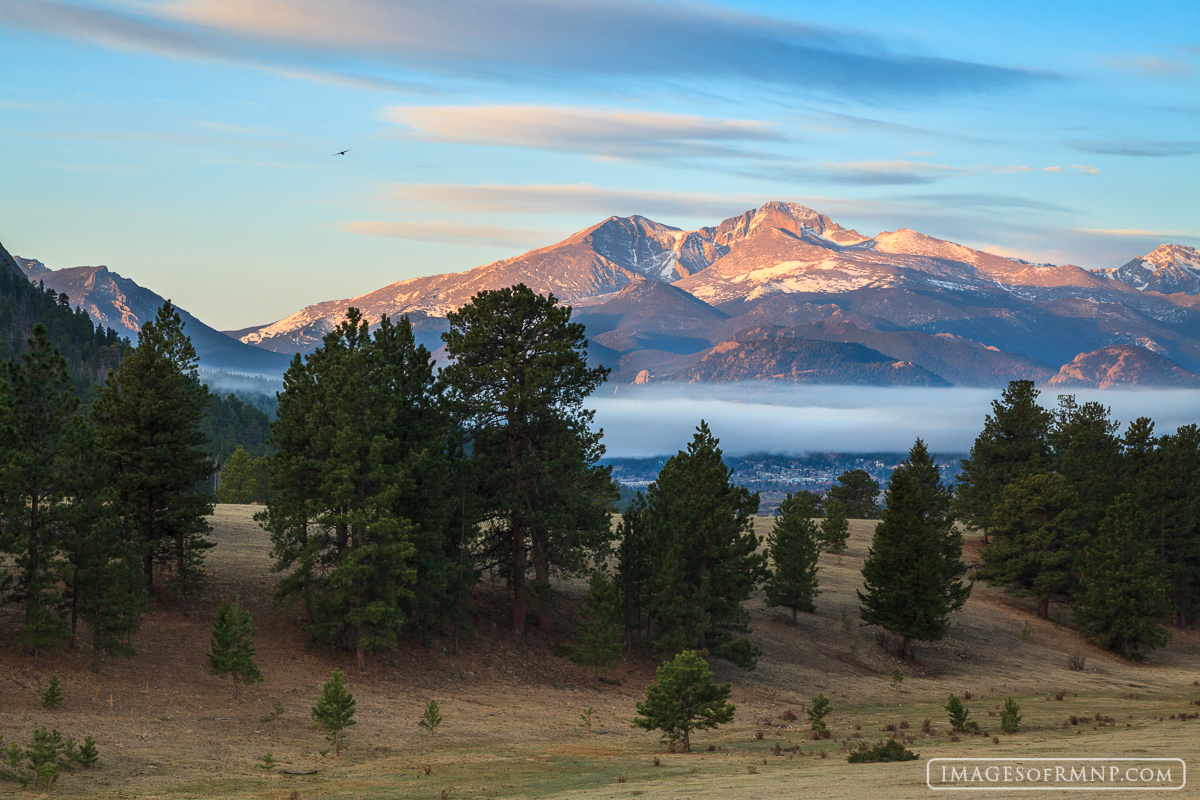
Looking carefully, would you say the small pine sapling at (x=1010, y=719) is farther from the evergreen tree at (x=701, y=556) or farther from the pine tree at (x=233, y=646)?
the pine tree at (x=233, y=646)

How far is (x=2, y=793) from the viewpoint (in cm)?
2506

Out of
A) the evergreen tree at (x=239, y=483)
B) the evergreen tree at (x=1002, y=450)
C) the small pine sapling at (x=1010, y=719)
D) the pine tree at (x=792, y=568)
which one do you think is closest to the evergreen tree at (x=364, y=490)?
the pine tree at (x=792, y=568)

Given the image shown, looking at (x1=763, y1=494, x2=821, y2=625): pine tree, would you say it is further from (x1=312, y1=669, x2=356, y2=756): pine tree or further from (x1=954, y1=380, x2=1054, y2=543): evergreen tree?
(x1=312, y1=669, x2=356, y2=756): pine tree

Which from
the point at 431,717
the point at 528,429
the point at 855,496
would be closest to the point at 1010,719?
the point at 431,717

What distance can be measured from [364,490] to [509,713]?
10.8 meters

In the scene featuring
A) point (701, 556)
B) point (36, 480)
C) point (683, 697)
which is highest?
point (36, 480)

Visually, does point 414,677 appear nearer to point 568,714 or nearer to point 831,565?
point 568,714

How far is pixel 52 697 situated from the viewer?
1266 inches

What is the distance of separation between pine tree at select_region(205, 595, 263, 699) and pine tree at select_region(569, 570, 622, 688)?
1479 cm

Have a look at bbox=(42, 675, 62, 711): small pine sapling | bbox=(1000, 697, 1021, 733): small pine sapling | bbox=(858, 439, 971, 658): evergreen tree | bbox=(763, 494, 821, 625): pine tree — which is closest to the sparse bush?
bbox=(1000, 697, 1021, 733): small pine sapling

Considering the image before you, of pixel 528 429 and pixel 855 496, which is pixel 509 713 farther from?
pixel 855 496

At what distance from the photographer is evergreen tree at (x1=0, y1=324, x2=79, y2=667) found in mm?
34844

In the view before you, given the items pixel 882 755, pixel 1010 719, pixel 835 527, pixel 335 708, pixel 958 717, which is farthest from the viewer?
pixel 835 527

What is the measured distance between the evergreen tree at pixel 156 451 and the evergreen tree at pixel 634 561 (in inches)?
767
